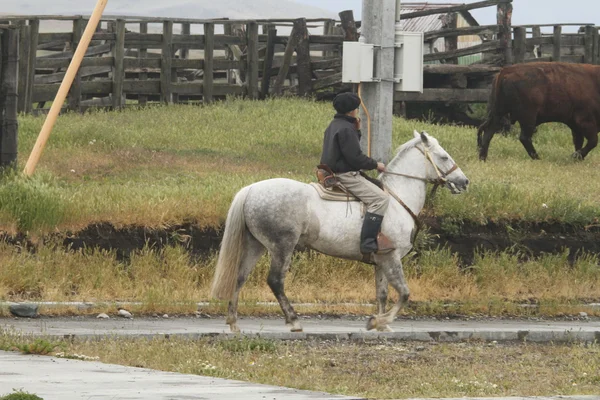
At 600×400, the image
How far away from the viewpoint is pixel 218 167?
860 inches

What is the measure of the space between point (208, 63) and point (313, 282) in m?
14.9

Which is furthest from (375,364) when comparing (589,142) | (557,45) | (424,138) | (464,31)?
(557,45)

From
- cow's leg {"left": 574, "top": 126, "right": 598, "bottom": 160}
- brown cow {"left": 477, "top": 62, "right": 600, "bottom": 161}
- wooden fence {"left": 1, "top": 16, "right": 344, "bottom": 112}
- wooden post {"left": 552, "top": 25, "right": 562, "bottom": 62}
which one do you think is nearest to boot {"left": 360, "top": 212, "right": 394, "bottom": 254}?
brown cow {"left": 477, "top": 62, "right": 600, "bottom": 161}

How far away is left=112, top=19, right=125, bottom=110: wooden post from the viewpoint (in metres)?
29.8

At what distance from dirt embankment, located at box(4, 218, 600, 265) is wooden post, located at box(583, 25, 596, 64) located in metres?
19.4

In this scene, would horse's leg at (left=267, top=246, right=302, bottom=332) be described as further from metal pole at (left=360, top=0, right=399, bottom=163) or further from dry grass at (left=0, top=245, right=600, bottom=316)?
metal pole at (left=360, top=0, right=399, bottom=163)

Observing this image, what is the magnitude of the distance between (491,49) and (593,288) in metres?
16.6

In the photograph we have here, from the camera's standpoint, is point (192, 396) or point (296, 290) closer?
point (192, 396)

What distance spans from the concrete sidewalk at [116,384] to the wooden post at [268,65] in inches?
845

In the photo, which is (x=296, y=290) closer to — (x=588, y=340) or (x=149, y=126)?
(x=588, y=340)

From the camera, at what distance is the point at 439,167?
50.0 feet

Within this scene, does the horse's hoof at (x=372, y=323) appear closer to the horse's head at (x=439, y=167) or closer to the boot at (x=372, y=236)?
the boot at (x=372, y=236)

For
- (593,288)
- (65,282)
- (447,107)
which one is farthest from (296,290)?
(447,107)

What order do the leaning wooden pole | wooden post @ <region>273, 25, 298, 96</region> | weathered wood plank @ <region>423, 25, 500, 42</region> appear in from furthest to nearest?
weathered wood plank @ <region>423, 25, 500, 42</region> → wooden post @ <region>273, 25, 298, 96</region> → the leaning wooden pole
